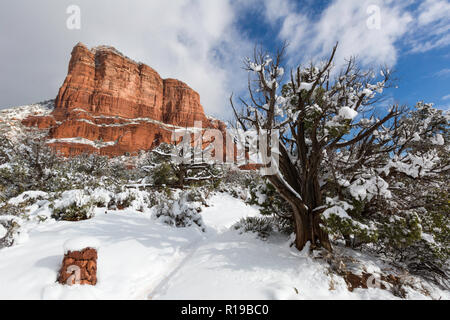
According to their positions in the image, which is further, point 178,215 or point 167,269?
point 178,215

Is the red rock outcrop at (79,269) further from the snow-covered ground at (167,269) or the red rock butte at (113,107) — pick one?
the red rock butte at (113,107)

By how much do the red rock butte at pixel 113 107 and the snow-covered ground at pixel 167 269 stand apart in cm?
5962

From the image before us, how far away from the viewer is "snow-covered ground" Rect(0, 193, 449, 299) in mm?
3021

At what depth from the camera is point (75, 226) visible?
572 centimetres

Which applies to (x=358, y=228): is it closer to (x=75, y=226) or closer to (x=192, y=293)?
(x=192, y=293)

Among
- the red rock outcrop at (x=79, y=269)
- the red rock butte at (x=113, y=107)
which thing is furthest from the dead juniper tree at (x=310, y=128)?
the red rock butte at (x=113, y=107)

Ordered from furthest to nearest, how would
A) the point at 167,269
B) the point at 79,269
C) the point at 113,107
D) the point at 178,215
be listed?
the point at 113,107, the point at 178,215, the point at 167,269, the point at 79,269

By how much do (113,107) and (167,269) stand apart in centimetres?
8776

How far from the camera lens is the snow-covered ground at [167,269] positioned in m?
3.02

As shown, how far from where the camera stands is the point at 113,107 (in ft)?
248

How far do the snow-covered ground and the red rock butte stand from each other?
196 feet

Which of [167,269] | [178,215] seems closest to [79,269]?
[167,269]

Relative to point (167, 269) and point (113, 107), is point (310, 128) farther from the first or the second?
point (113, 107)

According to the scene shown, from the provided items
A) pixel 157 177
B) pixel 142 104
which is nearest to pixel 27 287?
pixel 157 177
